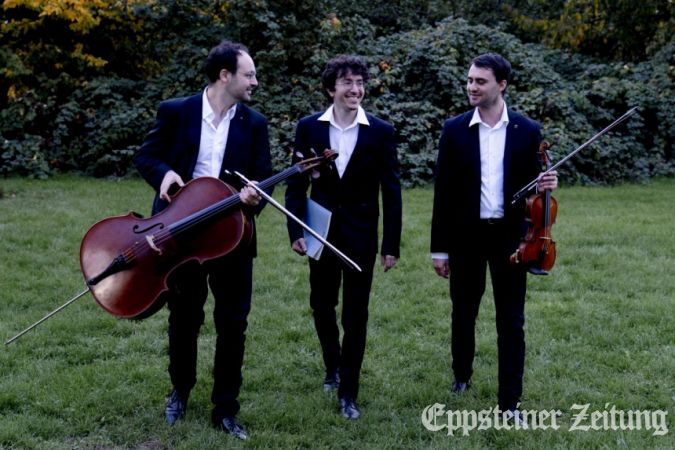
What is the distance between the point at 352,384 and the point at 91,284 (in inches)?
63.5

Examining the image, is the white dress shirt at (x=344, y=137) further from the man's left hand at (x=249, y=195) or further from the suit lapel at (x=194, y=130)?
the man's left hand at (x=249, y=195)

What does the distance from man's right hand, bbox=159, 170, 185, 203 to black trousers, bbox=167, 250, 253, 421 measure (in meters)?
0.44

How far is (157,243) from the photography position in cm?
399

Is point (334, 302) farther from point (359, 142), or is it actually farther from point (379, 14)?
point (379, 14)

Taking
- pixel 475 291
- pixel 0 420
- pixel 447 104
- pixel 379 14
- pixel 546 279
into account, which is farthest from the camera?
pixel 379 14

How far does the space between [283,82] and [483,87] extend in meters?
8.65

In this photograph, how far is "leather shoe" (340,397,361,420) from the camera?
471cm

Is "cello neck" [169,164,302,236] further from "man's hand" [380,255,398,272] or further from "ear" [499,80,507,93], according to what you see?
"ear" [499,80,507,93]

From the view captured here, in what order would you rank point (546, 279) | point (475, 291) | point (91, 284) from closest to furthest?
1. point (91, 284)
2. point (475, 291)
3. point (546, 279)

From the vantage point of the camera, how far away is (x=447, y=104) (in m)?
13.0

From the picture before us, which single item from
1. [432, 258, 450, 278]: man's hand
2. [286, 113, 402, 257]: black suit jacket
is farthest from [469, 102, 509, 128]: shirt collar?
[432, 258, 450, 278]: man's hand

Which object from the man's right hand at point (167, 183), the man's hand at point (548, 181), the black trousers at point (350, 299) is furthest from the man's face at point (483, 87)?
the man's right hand at point (167, 183)

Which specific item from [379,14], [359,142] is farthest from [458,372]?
[379,14]

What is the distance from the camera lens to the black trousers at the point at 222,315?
4.42m
